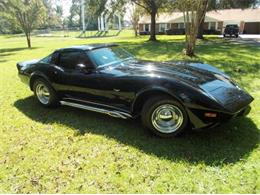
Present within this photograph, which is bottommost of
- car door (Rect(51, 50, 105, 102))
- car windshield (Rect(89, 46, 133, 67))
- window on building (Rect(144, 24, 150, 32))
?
window on building (Rect(144, 24, 150, 32))

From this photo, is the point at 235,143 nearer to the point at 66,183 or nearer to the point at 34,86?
the point at 66,183

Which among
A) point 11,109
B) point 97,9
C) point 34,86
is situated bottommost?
point 11,109

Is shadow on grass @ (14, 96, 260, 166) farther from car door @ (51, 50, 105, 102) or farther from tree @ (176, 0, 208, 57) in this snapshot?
tree @ (176, 0, 208, 57)

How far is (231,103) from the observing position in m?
3.92

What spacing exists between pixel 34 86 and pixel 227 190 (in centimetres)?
461

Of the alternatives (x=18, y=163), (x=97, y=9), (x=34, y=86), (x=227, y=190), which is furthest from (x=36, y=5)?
(x=227, y=190)

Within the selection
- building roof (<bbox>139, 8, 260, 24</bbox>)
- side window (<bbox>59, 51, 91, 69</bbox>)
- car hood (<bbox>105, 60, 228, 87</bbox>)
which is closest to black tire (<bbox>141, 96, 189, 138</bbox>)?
car hood (<bbox>105, 60, 228, 87</bbox>)

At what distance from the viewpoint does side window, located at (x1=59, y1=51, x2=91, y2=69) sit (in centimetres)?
519

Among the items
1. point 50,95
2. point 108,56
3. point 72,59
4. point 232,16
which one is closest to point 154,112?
point 108,56

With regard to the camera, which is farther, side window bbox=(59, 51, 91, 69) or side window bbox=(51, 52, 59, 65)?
side window bbox=(51, 52, 59, 65)

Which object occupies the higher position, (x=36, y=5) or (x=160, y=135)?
(x=36, y=5)

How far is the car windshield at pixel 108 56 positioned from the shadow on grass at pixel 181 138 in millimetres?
1059

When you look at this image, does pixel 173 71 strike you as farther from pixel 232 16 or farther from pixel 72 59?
pixel 232 16

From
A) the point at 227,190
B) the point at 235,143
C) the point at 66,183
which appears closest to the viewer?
the point at 227,190
